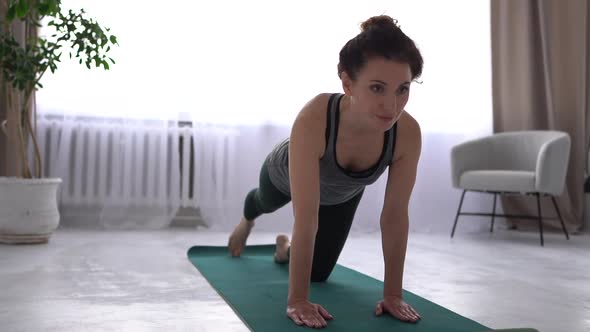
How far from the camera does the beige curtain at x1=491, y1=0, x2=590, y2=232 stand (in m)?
4.06

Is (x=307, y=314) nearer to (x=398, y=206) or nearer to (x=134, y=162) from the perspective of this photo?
(x=398, y=206)

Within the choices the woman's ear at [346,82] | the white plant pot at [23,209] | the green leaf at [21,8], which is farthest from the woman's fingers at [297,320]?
the white plant pot at [23,209]

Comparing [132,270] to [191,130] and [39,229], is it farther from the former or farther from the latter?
[191,130]

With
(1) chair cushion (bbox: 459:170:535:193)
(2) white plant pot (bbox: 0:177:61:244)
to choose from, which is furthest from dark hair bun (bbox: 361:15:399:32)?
(1) chair cushion (bbox: 459:170:535:193)

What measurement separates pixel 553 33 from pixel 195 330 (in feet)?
12.3

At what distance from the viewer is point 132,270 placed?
2125 millimetres

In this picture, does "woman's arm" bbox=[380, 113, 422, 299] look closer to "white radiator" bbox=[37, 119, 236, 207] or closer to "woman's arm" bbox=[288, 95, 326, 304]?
"woman's arm" bbox=[288, 95, 326, 304]

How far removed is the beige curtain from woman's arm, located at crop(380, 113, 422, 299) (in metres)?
2.82

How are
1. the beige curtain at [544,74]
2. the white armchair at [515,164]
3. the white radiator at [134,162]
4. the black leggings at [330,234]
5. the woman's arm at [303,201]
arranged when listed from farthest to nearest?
the beige curtain at [544,74] → the white radiator at [134,162] → the white armchair at [515,164] → the black leggings at [330,234] → the woman's arm at [303,201]

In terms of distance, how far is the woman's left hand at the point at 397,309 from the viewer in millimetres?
1418

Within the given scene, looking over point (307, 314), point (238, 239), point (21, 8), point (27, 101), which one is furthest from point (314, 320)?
point (27, 101)

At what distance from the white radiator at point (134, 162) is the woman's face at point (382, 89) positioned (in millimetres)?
2467

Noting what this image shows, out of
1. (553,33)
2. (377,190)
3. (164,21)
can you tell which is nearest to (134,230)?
(164,21)

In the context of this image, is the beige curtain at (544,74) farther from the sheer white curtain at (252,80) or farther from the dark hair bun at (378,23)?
the dark hair bun at (378,23)
